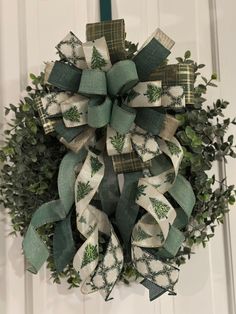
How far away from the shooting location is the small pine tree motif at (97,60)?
773 mm

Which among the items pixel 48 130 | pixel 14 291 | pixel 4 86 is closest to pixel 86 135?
pixel 48 130

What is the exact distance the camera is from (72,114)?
789 millimetres

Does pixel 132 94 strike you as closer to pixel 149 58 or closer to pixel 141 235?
pixel 149 58

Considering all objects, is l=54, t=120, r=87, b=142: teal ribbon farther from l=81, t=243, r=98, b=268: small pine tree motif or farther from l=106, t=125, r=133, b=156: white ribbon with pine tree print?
l=81, t=243, r=98, b=268: small pine tree motif

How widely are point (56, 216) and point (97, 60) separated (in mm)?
289

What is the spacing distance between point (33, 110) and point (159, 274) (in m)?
0.38

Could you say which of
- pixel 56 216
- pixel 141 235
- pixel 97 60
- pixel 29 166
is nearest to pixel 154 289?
pixel 141 235

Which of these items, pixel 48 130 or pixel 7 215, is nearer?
pixel 48 130

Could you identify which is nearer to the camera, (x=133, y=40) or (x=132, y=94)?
(x=132, y=94)

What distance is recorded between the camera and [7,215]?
0.97 meters

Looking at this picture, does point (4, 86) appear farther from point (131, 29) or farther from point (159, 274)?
point (159, 274)

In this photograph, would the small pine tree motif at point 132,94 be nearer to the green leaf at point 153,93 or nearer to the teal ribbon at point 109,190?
the green leaf at point 153,93

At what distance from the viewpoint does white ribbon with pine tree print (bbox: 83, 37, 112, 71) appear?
771mm

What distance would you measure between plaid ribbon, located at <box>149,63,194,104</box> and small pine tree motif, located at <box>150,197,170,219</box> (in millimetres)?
192
